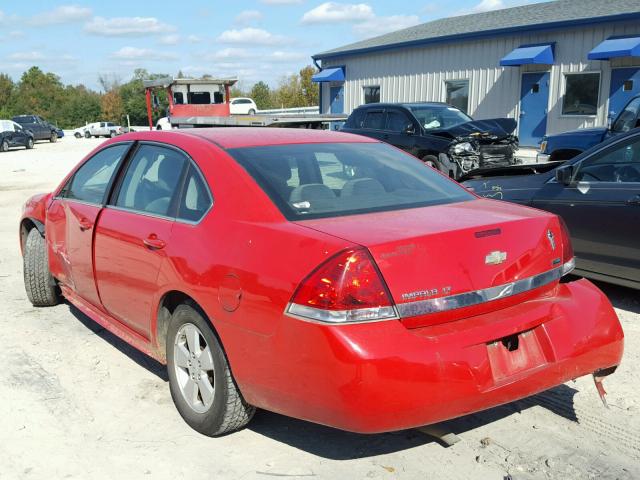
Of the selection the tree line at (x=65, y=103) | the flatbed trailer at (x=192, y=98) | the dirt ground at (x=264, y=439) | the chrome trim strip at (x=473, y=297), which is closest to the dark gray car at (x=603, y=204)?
the dirt ground at (x=264, y=439)

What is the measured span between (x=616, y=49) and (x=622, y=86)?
1315 mm

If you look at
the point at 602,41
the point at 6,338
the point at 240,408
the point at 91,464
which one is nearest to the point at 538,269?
the point at 240,408

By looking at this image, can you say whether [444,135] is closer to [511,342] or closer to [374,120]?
[374,120]

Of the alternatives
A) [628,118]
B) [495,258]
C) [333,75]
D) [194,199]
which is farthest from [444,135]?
[333,75]

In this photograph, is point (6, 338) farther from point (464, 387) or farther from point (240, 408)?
point (464, 387)

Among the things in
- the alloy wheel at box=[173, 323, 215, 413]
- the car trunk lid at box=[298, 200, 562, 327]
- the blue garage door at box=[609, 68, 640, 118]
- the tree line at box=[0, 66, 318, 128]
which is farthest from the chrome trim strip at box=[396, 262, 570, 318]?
the tree line at box=[0, 66, 318, 128]

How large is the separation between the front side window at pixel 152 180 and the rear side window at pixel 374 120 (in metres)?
9.70

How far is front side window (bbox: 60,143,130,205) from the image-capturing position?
14.5ft

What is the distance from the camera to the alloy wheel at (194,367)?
3311 mm

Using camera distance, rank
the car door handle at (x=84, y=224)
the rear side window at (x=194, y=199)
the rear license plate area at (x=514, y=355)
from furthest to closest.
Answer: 1. the car door handle at (x=84, y=224)
2. the rear side window at (x=194, y=199)
3. the rear license plate area at (x=514, y=355)

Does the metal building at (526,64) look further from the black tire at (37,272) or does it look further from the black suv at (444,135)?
the black tire at (37,272)

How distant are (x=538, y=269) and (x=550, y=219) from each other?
32cm

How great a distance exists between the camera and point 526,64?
19.7 metres

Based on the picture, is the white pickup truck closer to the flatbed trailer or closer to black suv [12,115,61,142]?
black suv [12,115,61,142]
